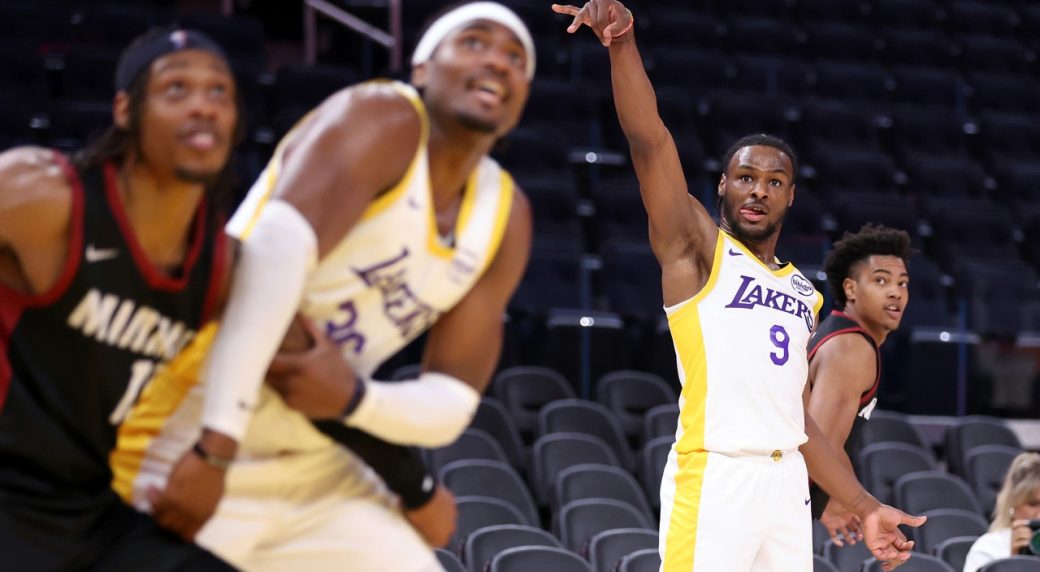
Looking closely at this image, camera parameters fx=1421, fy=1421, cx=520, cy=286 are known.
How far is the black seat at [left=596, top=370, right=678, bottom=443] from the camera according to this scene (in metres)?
7.85

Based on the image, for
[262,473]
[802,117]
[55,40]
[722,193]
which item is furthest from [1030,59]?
[262,473]

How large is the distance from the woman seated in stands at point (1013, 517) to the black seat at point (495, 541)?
1.80 m

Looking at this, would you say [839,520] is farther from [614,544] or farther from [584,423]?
[584,423]

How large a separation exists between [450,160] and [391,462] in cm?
60

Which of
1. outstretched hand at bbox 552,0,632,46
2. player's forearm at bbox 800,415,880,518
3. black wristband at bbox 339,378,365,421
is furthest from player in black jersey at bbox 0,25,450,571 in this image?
player's forearm at bbox 800,415,880,518

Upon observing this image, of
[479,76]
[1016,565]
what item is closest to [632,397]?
[1016,565]

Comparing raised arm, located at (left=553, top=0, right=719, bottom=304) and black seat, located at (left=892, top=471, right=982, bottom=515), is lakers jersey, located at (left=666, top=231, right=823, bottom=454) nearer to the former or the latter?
raised arm, located at (left=553, top=0, right=719, bottom=304)

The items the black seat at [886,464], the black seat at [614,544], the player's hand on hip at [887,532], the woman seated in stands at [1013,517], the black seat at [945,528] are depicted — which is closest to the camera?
the player's hand on hip at [887,532]

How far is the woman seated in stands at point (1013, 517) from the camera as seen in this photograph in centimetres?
591

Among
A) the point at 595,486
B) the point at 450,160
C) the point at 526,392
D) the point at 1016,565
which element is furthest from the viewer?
the point at 526,392

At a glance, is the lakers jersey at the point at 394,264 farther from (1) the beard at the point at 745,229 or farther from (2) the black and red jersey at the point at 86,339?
(1) the beard at the point at 745,229

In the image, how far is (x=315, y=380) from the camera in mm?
2539

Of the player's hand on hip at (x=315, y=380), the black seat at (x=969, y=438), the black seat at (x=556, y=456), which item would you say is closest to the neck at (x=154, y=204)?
the player's hand on hip at (x=315, y=380)

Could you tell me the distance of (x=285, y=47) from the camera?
12.4 metres
